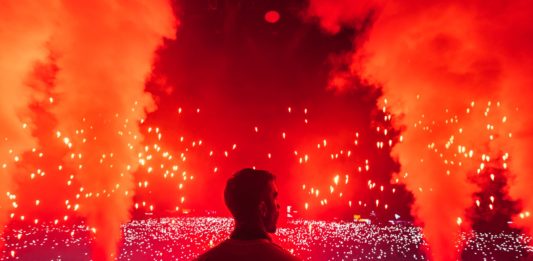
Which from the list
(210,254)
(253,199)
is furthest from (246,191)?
(210,254)

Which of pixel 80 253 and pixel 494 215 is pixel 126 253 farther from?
pixel 494 215

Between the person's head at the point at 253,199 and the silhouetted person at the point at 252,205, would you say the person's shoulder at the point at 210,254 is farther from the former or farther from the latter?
the person's head at the point at 253,199

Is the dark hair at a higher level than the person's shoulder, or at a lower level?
higher

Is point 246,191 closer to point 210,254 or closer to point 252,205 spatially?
point 252,205

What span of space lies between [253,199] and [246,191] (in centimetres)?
6

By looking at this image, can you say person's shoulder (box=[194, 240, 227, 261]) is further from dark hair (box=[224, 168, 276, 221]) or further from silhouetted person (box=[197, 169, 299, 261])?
dark hair (box=[224, 168, 276, 221])

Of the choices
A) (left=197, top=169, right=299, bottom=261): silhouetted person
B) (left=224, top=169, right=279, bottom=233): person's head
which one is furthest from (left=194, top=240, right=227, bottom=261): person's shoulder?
(left=224, top=169, right=279, bottom=233): person's head

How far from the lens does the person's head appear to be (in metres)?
2.35

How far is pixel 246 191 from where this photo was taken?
7.82ft

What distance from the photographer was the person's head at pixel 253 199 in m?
2.35

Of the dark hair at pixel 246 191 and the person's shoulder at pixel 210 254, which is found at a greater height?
the dark hair at pixel 246 191

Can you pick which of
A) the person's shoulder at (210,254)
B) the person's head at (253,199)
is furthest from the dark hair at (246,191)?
the person's shoulder at (210,254)

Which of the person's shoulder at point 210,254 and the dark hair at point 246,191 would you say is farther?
the dark hair at point 246,191

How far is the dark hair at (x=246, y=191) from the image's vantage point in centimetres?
236
